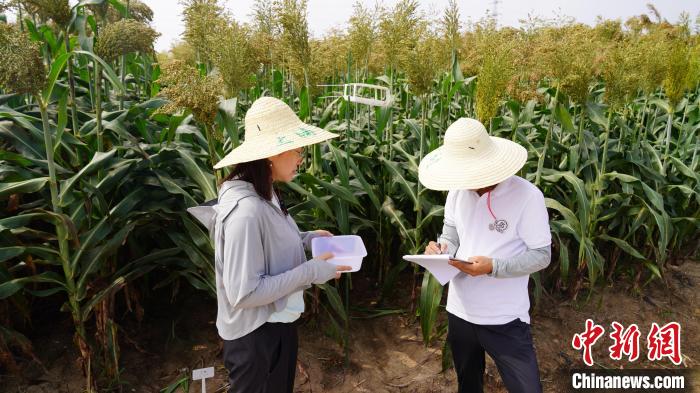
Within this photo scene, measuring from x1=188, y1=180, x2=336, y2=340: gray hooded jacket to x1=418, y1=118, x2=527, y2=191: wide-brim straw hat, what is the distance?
58cm

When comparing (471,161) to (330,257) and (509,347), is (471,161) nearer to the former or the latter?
(330,257)

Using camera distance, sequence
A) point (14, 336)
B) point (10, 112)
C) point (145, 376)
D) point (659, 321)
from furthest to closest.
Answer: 1. point (659, 321)
2. point (145, 376)
3. point (10, 112)
4. point (14, 336)

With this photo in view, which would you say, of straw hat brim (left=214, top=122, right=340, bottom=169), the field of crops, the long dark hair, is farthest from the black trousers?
the field of crops

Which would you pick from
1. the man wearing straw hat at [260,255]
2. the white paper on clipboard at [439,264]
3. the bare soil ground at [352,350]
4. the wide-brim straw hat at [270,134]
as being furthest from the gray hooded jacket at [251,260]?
the bare soil ground at [352,350]

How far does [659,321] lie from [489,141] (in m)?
2.89

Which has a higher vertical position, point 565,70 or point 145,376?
point 565,70

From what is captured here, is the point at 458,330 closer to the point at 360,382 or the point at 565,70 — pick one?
the point at 360,382

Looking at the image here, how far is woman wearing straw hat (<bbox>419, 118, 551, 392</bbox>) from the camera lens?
1924 mm

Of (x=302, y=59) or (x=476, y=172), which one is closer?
(x=476, y=172)

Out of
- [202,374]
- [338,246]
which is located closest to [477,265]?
[338,246]

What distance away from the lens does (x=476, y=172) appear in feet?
6.27

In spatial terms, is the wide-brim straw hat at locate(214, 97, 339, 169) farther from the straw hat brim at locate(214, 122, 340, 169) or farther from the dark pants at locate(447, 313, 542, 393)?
Answer: the dark pants at locate(447, 313, 542, 393)

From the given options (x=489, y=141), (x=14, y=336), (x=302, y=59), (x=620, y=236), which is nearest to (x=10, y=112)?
(x=14, y=336)

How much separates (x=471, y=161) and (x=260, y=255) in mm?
912
